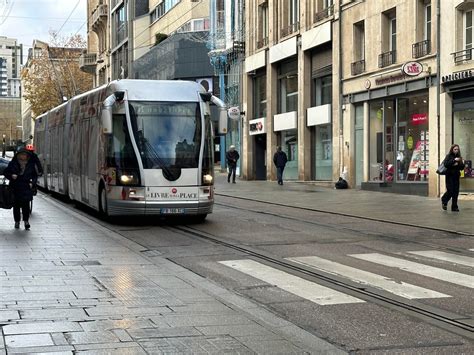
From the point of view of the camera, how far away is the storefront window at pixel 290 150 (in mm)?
35119

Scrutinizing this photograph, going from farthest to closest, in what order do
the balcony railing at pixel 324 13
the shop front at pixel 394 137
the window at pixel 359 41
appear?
the balcony railing at pixel 324 13 < the window at pixel 359 41 < the shop front at pixel 394 137

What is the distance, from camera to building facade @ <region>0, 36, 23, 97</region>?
79.1 meters

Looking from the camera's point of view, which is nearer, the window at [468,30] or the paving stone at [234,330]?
the paving stone at [234,330]

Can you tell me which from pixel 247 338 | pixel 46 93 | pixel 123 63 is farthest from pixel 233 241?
pixel 46 93

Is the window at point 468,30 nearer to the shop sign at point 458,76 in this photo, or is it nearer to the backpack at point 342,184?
the shop sign at point 458,76

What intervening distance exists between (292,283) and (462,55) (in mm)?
15885

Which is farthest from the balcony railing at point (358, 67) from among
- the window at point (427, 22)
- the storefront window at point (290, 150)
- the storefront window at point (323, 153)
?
the storefront window at point (290, 150)

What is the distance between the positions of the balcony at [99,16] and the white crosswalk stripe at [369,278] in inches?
2638

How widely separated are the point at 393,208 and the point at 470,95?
5338 millimetres

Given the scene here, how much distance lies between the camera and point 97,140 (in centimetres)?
1633

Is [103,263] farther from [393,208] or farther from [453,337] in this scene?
[393,208]

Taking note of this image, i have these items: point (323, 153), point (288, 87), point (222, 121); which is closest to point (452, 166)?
point (222, 121)

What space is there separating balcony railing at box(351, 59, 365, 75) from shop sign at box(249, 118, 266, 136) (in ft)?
31.8

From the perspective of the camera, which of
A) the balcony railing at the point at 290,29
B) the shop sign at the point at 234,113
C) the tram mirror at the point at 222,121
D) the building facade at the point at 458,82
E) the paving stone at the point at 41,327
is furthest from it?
the shop sign at the point at 234,113
